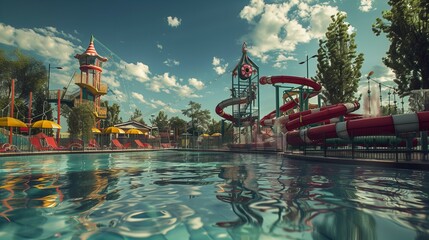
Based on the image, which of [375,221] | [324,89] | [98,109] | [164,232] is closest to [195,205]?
[164,232]

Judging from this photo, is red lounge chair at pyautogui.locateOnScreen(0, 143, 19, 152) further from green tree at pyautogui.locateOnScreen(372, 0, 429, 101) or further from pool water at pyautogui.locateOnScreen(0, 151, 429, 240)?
green tree at pyautogui.locateOnScreen(372, 0, 429, 101)

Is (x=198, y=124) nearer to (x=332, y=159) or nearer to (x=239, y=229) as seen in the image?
(x=332, y=159)

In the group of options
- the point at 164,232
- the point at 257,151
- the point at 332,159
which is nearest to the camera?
Result: the point at 164,232

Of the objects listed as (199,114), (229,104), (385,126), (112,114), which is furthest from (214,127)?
(385,126)

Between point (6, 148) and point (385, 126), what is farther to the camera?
point (6, 148)

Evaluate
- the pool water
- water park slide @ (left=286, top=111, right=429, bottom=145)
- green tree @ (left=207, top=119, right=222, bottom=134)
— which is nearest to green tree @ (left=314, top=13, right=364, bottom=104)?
water park slide @ (left=286, top=111, right=429, bottom=145)

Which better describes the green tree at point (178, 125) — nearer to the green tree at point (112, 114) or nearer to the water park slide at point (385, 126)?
the green tree at point (112, 114)

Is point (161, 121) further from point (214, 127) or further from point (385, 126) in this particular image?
point (385, 126)

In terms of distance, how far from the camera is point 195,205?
4.79 m

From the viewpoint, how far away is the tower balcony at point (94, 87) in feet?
136

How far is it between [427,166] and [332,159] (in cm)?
386

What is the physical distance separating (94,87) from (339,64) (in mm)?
34284

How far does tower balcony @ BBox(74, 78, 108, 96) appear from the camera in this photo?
1631 inches

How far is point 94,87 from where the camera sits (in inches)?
1671
